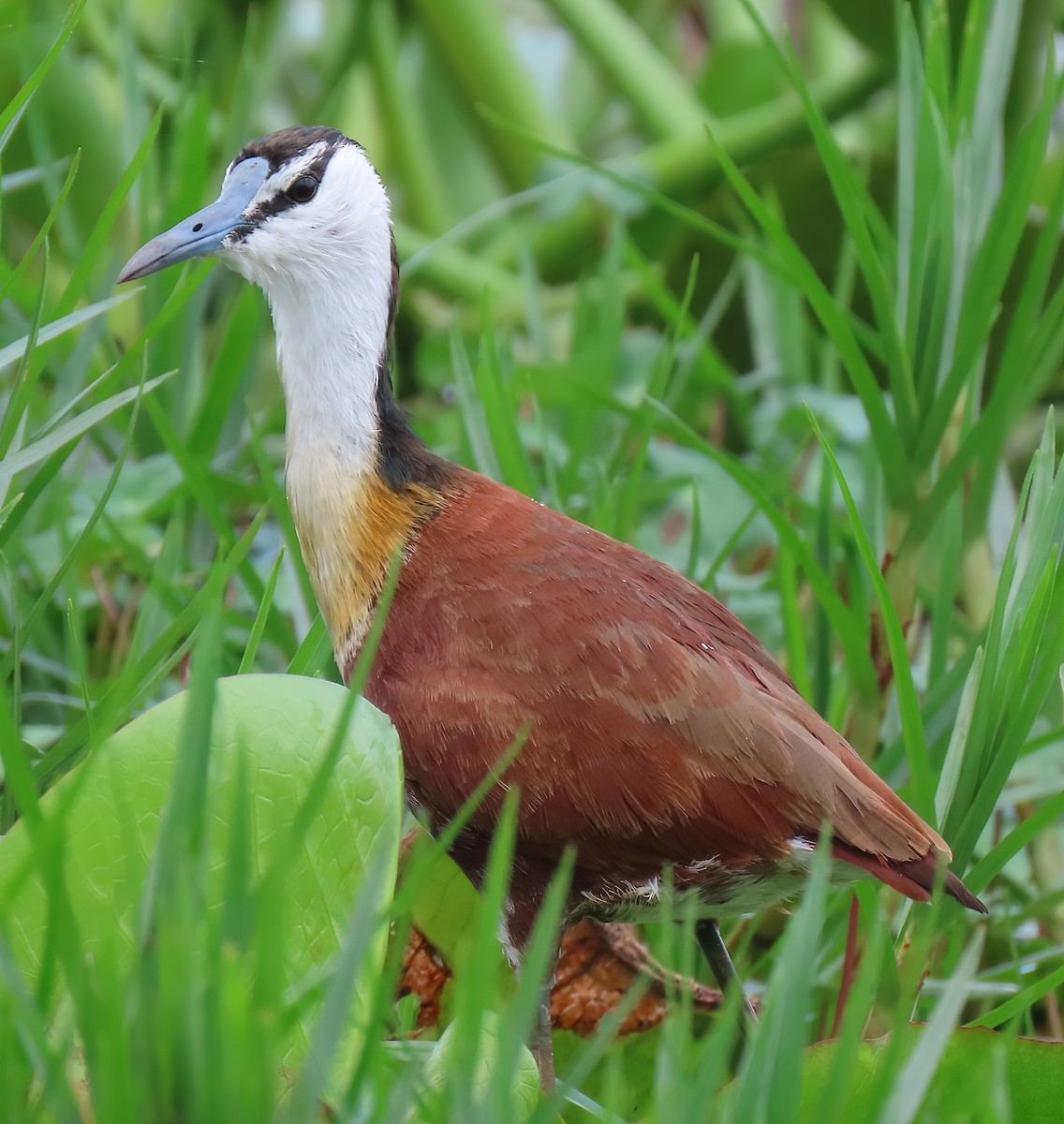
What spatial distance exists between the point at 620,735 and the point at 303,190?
66 centimetres

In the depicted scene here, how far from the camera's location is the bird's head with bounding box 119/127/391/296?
151 cm

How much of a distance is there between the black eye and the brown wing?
0.47 metres

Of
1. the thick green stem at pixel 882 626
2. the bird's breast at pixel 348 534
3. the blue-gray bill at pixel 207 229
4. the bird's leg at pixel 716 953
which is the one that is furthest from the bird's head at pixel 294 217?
the bird's leg at pixel 716 953

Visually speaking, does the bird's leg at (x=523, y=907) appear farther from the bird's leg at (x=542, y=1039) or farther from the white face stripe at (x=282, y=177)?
the white face stripe at (x=282, y=177)

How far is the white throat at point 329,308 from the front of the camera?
1.50m

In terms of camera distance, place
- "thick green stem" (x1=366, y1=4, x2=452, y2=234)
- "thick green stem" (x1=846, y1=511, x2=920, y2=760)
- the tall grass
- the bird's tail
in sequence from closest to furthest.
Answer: the tall grass
the bird's tail
"thick green stem" (x1=846, y1=511, x2=920, y2=760)
"thick green stem" (x1=366, y1=4, x2=452, y2=234)

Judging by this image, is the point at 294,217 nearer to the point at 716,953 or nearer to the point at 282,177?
the point at 282,177

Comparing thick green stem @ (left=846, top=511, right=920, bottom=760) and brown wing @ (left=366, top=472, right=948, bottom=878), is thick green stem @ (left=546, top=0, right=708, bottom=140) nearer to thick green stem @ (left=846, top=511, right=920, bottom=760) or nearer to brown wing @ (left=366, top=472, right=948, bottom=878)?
thick green stem @ (left=846, top=511, right=920, bottom=760)

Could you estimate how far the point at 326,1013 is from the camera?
72 centimetres

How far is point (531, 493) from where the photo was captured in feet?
5.47

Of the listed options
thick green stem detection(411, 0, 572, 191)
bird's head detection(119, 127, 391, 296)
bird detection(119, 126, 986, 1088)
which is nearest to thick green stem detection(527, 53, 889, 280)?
thick green stem detection(411, 0, 572, 191)

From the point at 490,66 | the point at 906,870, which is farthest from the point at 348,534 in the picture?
the point at 490,66

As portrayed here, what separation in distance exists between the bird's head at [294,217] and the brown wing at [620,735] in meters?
0.41

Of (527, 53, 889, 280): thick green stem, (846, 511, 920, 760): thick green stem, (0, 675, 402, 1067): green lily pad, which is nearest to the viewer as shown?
(0, 675, 402, 1067): green lily pad
